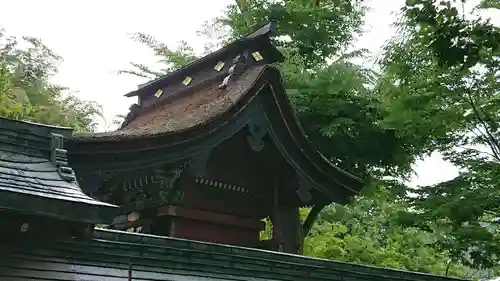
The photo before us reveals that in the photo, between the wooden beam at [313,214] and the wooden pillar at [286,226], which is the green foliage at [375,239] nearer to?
the wooden beam at [313,214]

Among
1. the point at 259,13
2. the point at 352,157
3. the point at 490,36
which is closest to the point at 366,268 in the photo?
the point at 490,36

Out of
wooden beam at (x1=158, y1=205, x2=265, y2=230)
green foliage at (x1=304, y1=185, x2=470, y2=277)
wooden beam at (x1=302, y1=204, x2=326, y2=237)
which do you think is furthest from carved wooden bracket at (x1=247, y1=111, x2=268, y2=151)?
green foliage at (x1=304, y1=185, x2=470, y2=277)

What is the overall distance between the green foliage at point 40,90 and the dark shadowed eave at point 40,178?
943 centimetres

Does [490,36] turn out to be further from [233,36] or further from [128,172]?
[233,36]

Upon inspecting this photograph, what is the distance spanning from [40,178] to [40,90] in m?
12.5

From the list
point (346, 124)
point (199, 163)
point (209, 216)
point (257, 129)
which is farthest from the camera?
point (346, 124)

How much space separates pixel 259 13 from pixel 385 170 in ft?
17.5

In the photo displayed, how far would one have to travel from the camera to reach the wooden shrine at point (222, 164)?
6.52m

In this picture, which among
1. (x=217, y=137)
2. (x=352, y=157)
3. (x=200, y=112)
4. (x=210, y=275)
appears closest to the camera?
(x=210, y=275)

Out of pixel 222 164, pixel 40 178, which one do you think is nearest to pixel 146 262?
pixel 40 178

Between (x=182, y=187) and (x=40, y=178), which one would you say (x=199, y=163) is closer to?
(x=182, y=187)

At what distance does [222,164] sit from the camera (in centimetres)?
805

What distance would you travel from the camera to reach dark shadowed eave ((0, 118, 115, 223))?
3.93 metres

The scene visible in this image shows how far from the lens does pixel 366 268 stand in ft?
21.5
